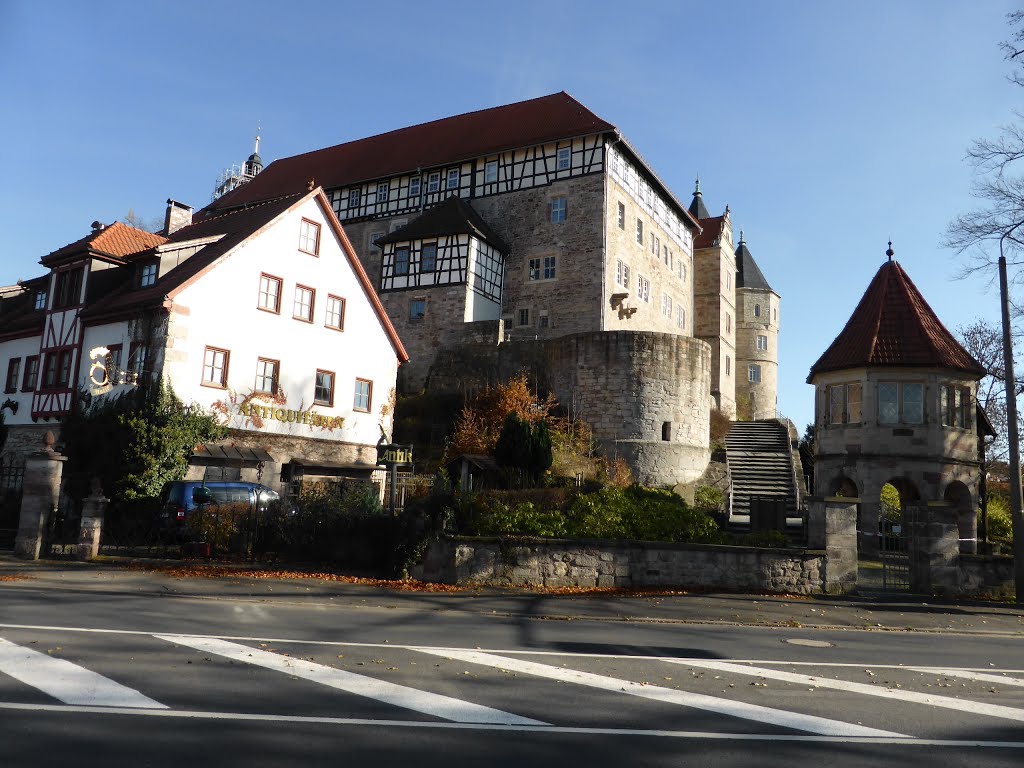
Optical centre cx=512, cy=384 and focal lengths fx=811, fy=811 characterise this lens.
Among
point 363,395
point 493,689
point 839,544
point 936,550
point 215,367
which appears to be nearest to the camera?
point 493,689

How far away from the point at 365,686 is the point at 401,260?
35.0m

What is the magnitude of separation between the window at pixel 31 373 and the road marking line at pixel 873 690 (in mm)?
26242

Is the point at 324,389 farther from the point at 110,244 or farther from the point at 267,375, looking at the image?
the point at 110,244

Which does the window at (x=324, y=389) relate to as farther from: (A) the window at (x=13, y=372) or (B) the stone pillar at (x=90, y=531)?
(B) the stone pillar at (x=90, y=531)

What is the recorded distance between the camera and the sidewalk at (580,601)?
1205 centimetres

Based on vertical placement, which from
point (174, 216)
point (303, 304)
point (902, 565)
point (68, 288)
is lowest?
point (902, 565)

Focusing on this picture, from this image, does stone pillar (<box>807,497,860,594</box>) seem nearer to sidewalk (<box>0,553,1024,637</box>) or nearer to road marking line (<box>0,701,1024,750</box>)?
sidewalk (<box>0,553,1024,637</box>)

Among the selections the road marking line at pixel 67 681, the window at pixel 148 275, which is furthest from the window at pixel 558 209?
the road marking line at pixel 67 681

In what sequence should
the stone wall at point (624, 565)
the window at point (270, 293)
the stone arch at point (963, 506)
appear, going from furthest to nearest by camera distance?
the window at point (270, 293) < the stone arch at point (963, 506) < the stone wall at point (624, 565)

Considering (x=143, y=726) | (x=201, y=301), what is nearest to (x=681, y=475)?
(x=201, y=301)

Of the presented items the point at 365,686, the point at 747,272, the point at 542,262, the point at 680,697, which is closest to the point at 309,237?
the point at 542,262

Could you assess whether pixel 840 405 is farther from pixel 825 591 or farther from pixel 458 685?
pixel 458 685

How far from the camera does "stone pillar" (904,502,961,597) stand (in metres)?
15.0

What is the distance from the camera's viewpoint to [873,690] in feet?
23.6
